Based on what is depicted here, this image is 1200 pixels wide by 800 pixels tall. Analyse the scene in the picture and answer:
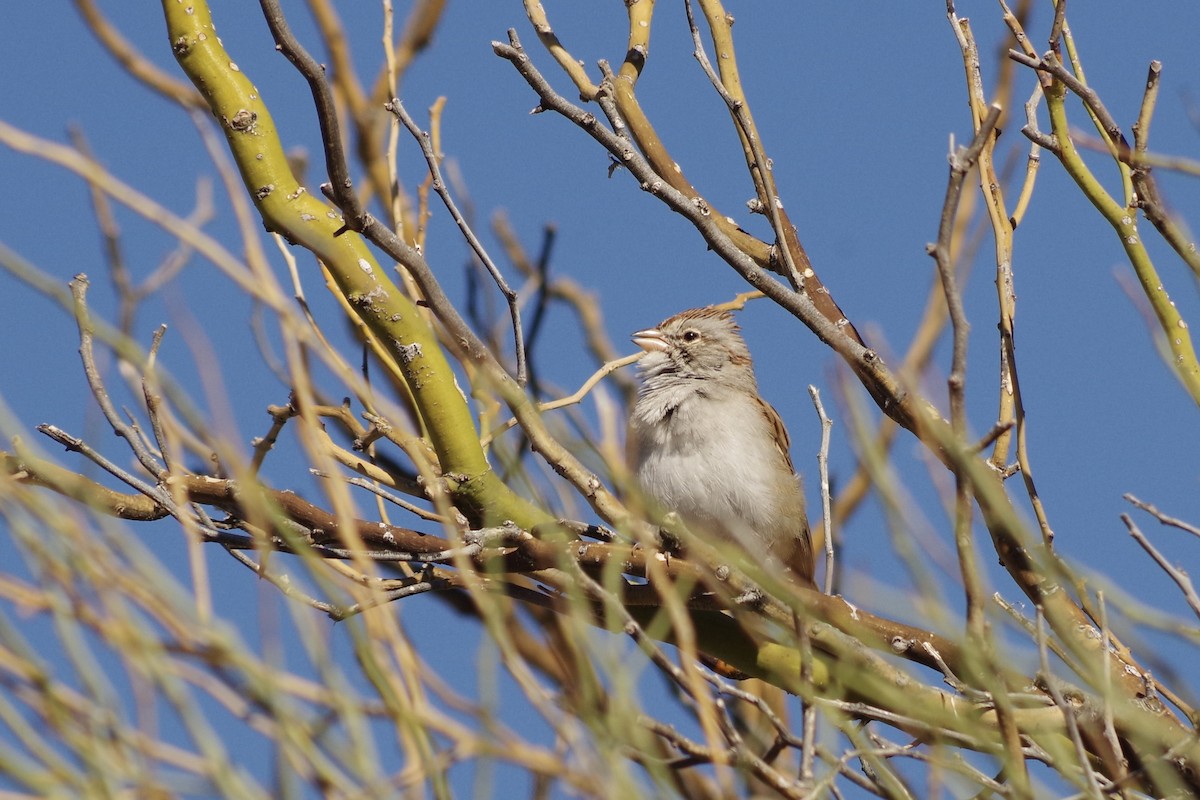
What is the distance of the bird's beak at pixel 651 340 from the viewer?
5367mm

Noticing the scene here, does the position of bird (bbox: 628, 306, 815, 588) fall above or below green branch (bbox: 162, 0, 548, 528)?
above

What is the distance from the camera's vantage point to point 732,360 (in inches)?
219

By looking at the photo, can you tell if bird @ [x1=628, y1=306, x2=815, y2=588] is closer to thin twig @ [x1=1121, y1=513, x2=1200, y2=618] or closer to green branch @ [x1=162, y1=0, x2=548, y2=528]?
green branch @ [x1=162, y1=0, x2=548, y2=528]

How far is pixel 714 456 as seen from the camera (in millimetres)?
4887

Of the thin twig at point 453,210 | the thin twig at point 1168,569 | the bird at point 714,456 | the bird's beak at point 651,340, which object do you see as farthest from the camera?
the bird's beak at point 651,340

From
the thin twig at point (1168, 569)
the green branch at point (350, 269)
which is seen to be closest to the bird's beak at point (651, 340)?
the green branch at point (350, 269)

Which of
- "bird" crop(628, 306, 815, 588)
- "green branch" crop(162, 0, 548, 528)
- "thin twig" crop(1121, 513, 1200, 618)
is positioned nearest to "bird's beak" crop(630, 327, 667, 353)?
"bird" crop(628, 306, 815, 588)

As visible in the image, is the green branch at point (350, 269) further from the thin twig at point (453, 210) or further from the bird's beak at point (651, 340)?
the bird's beak at point (651, 340)

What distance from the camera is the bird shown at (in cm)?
485

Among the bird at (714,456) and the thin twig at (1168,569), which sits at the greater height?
the bird at (714,456)

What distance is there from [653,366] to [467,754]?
3.70 metres

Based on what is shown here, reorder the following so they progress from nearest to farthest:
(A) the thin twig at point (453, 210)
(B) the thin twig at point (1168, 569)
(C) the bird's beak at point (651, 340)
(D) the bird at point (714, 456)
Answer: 1. (B) the thin twig at point (1168, 569)
2. (A) the thin twig at point (453, 210)
3. (D) the bird at point (714, 456)
4. (C) the bird's beak at point (651, 340)

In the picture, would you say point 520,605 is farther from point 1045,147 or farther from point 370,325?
point 1045,147

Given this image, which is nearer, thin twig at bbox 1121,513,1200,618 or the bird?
thin twig at bbox 1121,513,1200,618
